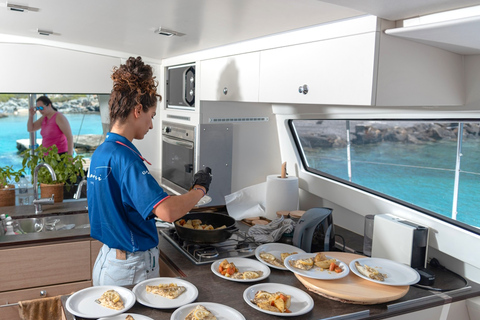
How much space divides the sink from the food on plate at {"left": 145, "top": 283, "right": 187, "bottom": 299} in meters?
1.42

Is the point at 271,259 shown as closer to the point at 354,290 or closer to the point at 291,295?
the point at 291,295

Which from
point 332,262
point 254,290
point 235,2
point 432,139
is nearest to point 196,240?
point 254,290

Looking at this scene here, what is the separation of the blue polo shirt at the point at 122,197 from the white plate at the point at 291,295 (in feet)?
1.53

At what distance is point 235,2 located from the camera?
1.52 meters

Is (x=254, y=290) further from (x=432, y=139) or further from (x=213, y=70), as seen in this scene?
(x=432, y=139)

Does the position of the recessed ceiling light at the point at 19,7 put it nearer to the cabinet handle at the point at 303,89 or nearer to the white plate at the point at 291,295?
the cabinet handle at the point at 303,89

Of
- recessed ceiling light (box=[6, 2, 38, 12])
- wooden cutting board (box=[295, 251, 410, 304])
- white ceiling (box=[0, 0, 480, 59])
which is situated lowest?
wooden cutting board (box=[295, 251, 410, 304])

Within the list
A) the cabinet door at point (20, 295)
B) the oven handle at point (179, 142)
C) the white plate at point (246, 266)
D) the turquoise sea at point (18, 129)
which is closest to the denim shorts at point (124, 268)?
the white plate at point (246, 266)

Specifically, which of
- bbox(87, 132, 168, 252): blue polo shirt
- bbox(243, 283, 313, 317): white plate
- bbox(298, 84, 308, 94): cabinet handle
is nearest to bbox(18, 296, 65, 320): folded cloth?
bbox(87, 132, 168, 252): blue polo shirt

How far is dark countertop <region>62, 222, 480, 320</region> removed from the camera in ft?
4.87

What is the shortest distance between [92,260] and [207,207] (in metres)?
0.76

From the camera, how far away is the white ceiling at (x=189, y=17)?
1460mm

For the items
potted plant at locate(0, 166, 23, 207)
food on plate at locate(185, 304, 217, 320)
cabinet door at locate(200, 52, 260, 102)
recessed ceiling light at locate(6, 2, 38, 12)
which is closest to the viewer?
food on plate at locate(185, 304, 217, 320)

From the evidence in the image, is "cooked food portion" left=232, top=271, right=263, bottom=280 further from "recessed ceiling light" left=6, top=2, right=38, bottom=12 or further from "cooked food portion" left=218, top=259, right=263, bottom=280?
"recessed ceiling light" left=6, top=2, right=38, bottom=12
